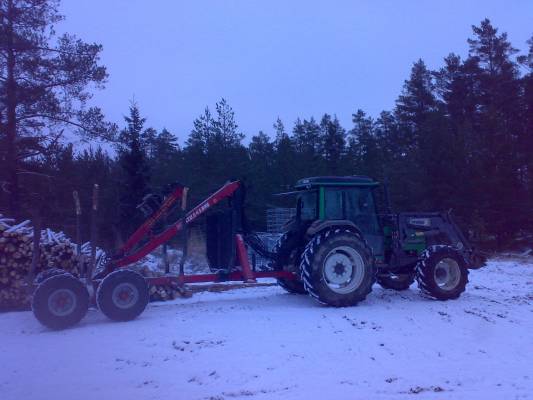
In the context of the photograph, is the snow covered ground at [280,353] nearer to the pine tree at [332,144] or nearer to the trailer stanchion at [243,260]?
the trailer stanchion at [243,260]

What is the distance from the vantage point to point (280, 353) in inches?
306

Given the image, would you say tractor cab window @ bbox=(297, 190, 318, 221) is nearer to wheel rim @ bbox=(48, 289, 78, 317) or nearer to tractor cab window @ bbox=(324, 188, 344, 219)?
tractor cab window @ bbox=(324, 188, 344, 219)

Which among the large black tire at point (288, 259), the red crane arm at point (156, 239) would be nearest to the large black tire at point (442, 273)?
the large black tire at point (288, 259)

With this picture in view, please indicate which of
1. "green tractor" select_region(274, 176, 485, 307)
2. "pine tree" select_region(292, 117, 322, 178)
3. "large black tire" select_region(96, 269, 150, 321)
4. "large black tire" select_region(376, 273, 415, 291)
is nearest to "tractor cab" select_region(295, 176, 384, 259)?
"green tractor" select_region(274, 176, 485, 307)

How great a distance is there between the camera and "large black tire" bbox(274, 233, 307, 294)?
12.2 metres

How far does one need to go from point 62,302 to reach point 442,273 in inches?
292

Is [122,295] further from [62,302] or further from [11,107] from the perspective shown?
[11,107]

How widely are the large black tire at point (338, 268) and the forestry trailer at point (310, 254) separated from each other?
0.06 ft

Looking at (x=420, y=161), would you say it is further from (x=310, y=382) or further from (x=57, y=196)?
(x=310, y=382)

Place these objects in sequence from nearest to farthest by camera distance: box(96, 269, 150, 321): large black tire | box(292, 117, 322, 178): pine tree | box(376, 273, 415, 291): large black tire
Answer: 1. box(96, 269, 150, 321): large black tire
2. box(376, 273, 415, 291): large black tire
3. box(292, 117, 322, 178): pine tree

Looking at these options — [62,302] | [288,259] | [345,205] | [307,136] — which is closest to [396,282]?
[345,205]

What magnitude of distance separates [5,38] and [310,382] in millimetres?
14907

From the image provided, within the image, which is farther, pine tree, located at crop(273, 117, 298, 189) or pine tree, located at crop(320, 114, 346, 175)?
pine tree, located at crop(320, 114, 346, 175)

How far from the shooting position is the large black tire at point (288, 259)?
1224cm
